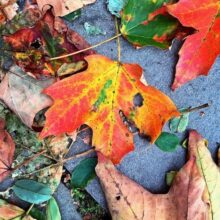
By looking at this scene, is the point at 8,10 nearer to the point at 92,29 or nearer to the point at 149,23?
the point at 92,29

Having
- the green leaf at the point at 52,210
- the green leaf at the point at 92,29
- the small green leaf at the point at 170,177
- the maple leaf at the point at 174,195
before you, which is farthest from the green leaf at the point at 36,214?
the green leaf at the point at 92,29

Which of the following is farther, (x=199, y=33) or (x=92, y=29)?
(x=92, y=29)

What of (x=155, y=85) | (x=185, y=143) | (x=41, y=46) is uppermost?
(x=41, y=46)

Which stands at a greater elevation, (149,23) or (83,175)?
(149,23)

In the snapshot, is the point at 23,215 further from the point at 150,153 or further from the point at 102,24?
the point at 102,24

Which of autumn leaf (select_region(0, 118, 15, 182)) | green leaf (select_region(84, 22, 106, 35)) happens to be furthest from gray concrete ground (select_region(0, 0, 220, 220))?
autumn leaf (select_region(0, 118, 15, 182))

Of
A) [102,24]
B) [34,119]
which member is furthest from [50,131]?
[102,24]

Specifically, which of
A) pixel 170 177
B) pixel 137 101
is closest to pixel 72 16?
pixel 137 101
